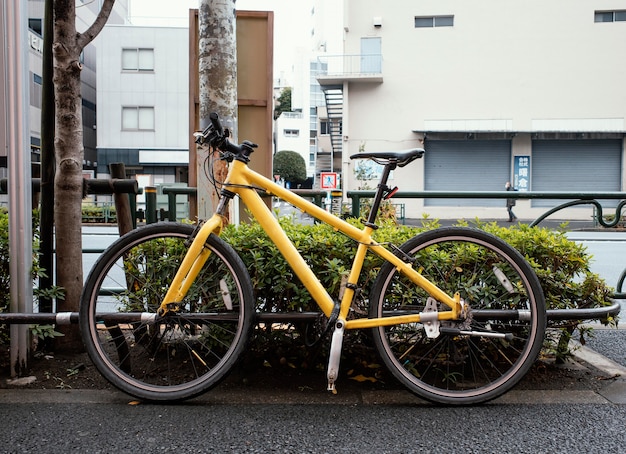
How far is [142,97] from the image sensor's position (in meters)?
34.3

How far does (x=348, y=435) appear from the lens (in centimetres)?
260

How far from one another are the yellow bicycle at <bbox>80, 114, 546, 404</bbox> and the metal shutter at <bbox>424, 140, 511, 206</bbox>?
27.2 metres

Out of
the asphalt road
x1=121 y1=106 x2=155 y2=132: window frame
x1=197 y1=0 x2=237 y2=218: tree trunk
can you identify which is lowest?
the asphalt road

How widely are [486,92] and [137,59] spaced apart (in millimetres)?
19508

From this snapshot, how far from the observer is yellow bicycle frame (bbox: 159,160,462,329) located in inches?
115

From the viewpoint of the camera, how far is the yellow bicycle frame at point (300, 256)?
9.62 feet

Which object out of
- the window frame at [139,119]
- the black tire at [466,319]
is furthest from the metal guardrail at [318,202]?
the window frame at [139,119]

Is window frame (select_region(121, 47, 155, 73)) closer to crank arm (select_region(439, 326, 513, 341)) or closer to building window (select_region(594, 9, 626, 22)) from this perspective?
building window (select_region(594, 9, 626, 22))

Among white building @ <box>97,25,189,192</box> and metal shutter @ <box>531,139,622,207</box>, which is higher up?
white building @ <box>97,25,189,192</box>

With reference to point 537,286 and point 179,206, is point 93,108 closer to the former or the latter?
point 179,206

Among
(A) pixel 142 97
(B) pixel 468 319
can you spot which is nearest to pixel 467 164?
(A) pixel 142 97

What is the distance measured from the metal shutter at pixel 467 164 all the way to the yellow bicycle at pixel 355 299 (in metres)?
27.2

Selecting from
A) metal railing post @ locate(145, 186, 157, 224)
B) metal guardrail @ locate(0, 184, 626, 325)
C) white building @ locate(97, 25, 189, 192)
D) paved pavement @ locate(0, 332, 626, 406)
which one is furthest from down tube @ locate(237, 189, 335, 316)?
white building @ locate(97, 25, 189, 192)

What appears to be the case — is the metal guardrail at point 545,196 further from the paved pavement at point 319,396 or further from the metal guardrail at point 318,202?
the paved pavement at point 319,396
